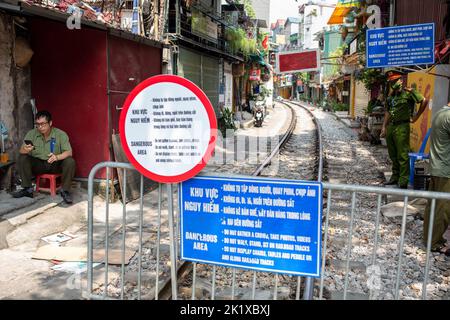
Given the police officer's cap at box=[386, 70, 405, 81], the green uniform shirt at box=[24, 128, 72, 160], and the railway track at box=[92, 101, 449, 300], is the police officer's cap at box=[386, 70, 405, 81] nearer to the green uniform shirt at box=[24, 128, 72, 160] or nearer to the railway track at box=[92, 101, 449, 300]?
the railway track at box=[92, 101, 449, 300]

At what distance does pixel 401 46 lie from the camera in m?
7.84

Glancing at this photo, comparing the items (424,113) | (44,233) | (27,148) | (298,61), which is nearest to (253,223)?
(44,233)

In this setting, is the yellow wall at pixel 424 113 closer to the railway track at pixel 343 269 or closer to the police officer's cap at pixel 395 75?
the police officer's cap at pixel 395 75

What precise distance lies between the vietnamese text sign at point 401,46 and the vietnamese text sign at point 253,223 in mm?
5862

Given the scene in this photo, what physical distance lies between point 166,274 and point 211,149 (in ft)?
6.30

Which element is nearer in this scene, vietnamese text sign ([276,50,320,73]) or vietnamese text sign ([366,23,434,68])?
vietnamese text sign ([276,50,320,73])

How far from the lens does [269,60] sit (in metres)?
38.2

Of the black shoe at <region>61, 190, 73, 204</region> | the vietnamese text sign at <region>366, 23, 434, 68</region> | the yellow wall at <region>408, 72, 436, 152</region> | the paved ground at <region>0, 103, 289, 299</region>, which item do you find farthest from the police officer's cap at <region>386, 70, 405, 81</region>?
the black shoe at <region>61, 190, 73, 204</region>

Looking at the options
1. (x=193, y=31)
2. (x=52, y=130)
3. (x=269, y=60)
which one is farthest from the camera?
(x=269, y=60)

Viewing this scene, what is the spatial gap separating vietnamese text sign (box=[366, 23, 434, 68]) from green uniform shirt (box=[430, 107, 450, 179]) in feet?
9.95

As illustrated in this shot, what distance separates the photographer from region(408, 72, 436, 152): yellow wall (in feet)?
33.0

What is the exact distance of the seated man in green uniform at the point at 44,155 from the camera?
238 inches
